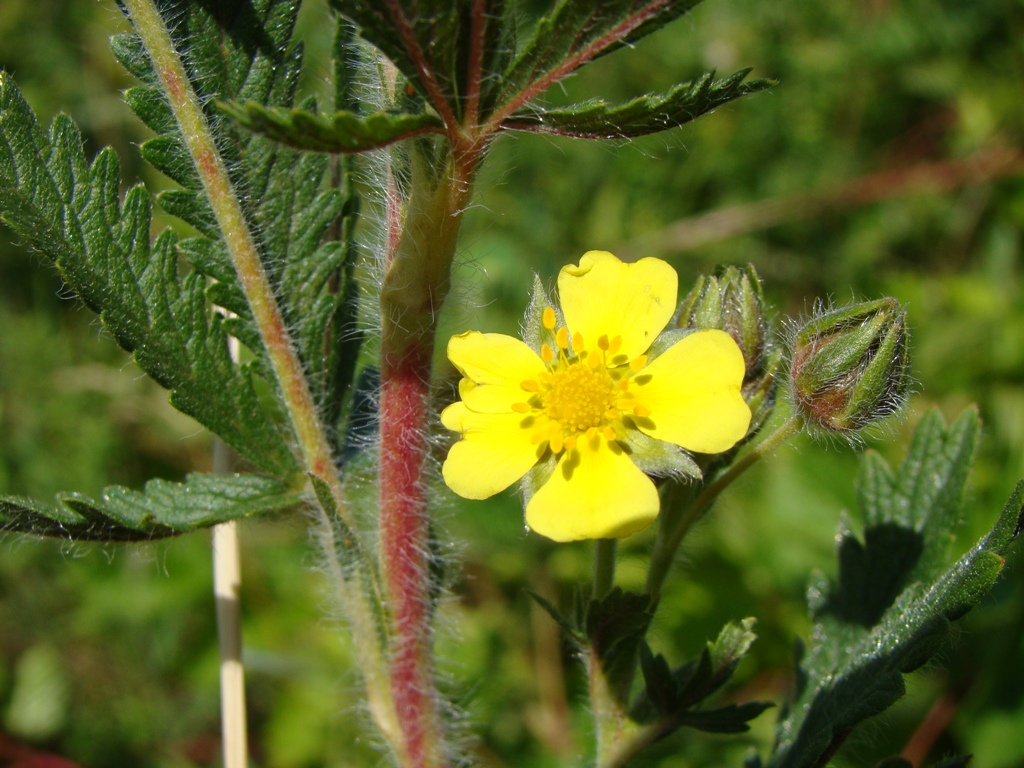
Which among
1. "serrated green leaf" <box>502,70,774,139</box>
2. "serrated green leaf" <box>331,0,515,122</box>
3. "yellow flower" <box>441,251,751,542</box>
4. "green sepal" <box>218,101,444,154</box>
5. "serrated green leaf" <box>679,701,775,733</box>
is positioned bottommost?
"serrated green leaf" <box>679,701,775,733</box>

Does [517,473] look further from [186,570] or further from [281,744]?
[186,570]

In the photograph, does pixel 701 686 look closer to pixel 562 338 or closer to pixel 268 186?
pixel 562 338

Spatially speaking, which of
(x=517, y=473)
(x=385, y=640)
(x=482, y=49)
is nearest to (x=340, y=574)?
(x=385, y=640)

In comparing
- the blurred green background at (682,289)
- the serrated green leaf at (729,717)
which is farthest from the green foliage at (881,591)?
the blurred green background at (682,289)

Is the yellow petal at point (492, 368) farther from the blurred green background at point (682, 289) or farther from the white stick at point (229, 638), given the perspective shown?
the blurred green background at point (682, 289)

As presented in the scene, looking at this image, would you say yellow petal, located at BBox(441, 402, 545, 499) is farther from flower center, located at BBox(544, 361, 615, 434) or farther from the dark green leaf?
the dark green leaf

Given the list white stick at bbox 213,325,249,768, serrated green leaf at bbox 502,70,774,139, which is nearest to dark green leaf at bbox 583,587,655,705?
serrated green leaf at bbox 502,70,774,139
